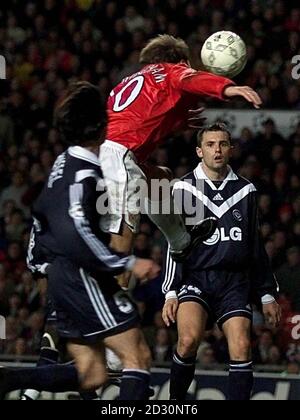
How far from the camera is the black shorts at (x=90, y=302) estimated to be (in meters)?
7.24

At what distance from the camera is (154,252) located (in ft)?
43.0

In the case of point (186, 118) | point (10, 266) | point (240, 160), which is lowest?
point (10, 266)

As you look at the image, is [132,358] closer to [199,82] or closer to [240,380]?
[240,380]

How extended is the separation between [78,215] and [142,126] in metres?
2.14

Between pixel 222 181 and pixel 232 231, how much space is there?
41 centimetres

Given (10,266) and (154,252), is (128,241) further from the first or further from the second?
(10,266)

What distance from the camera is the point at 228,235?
28.9 ft

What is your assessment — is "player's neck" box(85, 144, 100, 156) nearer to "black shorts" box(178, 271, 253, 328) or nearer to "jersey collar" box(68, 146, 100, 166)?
"jersey collar" box(68, 146, 100, 166)

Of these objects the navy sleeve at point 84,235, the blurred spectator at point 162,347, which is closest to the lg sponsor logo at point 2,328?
the blurred spectator at point 162,347

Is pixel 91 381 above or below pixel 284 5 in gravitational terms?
below

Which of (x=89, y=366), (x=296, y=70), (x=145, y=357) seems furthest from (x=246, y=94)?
(x=296, y=70)

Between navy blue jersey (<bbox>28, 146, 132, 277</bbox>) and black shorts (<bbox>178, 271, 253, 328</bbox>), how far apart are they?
1646 mm

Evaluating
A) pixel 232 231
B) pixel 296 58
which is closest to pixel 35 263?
pixel 232 231

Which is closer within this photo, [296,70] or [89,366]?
[89,366]
